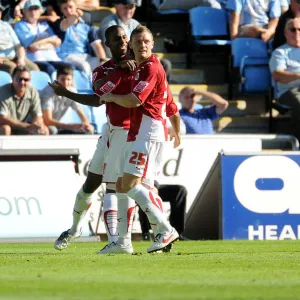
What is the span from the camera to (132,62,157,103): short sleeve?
28.9ft

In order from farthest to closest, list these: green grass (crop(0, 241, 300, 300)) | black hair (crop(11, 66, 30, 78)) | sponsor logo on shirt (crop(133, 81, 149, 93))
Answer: black hair (crop(11, 66, 30, 78)), sponsor logo on shirt (crop(133, 81, 149, 93)), green grass (crop(0, 241, 300, 300))

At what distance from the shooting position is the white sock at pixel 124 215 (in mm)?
9281

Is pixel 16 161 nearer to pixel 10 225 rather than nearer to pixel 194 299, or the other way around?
pixel 10 225

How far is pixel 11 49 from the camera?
1598cm

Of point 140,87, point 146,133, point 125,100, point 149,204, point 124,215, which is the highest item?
point 140,87

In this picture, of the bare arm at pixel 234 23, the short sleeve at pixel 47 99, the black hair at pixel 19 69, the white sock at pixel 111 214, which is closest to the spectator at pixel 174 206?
the short sleeve at pixel 47 99

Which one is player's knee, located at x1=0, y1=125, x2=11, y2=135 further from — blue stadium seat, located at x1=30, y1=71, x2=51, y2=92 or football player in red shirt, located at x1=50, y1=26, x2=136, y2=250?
football player in red shirt, located at x1=50, y1=26, x2=136, y2=250

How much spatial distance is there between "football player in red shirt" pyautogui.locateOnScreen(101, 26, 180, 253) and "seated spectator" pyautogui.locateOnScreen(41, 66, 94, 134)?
19.4 feet

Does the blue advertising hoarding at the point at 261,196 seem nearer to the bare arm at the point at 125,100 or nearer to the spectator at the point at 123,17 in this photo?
the spectator at the point at 123,17

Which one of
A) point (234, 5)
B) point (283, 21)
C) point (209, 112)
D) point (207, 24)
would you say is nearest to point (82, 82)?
point (209, 112)

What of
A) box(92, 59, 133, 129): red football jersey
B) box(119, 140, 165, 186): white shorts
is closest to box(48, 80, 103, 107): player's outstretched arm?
box(92, 59, 133, 129): red football jersey

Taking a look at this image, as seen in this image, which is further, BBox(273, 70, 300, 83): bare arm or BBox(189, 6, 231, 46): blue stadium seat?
BBox(189, 6, 231, 46): blue stadium seat

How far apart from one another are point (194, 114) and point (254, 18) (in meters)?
3.18

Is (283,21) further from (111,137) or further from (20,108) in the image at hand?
(111,137)
